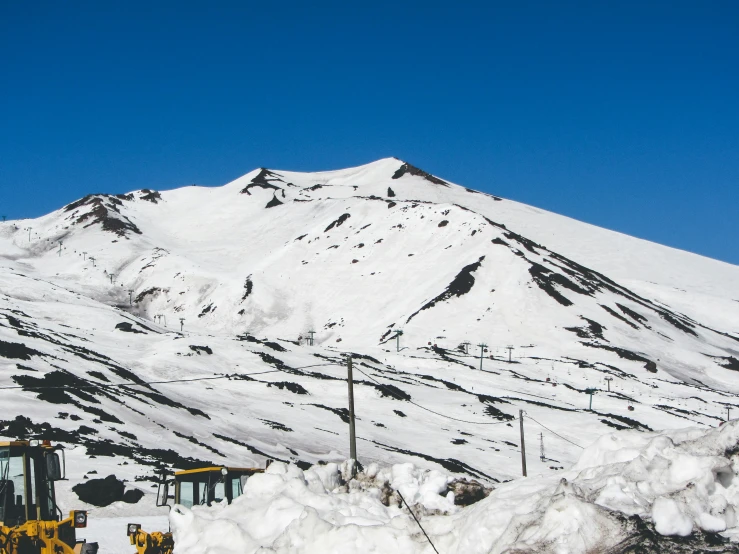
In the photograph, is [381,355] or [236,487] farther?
[381,355]

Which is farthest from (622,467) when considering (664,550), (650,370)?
(650,370)

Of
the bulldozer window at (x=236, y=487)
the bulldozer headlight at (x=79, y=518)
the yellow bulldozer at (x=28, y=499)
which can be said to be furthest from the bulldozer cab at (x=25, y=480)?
the bulldozer window at (x=236, y=487)

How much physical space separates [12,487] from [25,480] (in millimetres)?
235

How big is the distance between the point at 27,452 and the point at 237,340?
92.9 metres

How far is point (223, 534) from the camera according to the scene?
11.1 m

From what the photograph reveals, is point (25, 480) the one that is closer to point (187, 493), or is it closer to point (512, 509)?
point (187, 493)

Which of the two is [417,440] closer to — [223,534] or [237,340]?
[237,340]

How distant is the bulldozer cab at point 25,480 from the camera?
12.8 meters

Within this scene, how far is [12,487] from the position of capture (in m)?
13.0

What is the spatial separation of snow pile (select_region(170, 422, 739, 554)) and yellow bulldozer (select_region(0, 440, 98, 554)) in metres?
2.84

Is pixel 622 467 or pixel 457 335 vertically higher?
pixel 457 335

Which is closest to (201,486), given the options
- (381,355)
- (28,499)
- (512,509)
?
(28,499)

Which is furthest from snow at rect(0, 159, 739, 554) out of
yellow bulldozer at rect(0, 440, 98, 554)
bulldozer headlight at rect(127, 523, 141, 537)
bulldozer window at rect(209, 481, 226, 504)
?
bulldozer window at rect(209, 481, 226, 504)

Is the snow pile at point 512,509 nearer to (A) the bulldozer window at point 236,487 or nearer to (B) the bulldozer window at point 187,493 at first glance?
(B) the bulldozer window at point 187,493
